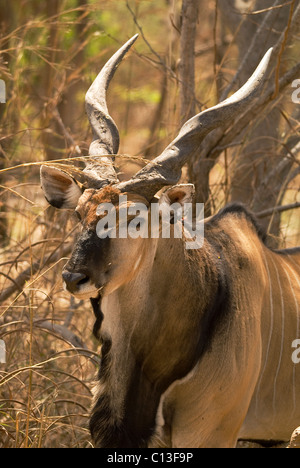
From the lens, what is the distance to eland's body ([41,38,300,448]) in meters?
2.72

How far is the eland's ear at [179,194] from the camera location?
8.79 feet

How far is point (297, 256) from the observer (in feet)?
11.6

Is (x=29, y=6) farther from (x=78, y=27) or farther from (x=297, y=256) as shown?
(x=297, y=256)

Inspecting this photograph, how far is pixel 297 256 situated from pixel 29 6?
194 inches

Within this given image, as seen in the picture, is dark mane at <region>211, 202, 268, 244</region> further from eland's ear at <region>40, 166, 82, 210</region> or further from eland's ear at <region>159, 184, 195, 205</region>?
eland's ear at <region>40, 166, 82, 210</region>

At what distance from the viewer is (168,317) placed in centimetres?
285

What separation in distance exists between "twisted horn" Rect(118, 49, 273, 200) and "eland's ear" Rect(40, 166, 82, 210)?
0.20m

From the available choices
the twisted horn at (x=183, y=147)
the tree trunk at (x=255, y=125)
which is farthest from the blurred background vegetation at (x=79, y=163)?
the twisted horn at (x=183, y=147)

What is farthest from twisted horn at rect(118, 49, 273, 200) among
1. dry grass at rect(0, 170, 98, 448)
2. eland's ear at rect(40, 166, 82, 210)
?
dry grass at rect(0, 170, 98, 448)

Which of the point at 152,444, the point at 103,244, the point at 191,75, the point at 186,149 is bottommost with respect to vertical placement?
the point at 152,444

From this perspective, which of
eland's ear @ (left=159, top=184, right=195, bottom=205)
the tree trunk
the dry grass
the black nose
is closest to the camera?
the black nose

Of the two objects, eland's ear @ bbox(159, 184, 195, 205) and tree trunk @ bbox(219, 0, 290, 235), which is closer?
eland's ear @ bbox(159, 184, 195, 205)

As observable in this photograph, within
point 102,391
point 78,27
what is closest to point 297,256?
point 102,391

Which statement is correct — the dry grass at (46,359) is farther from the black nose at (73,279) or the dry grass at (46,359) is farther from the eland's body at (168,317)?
the black nose at (73,279)
